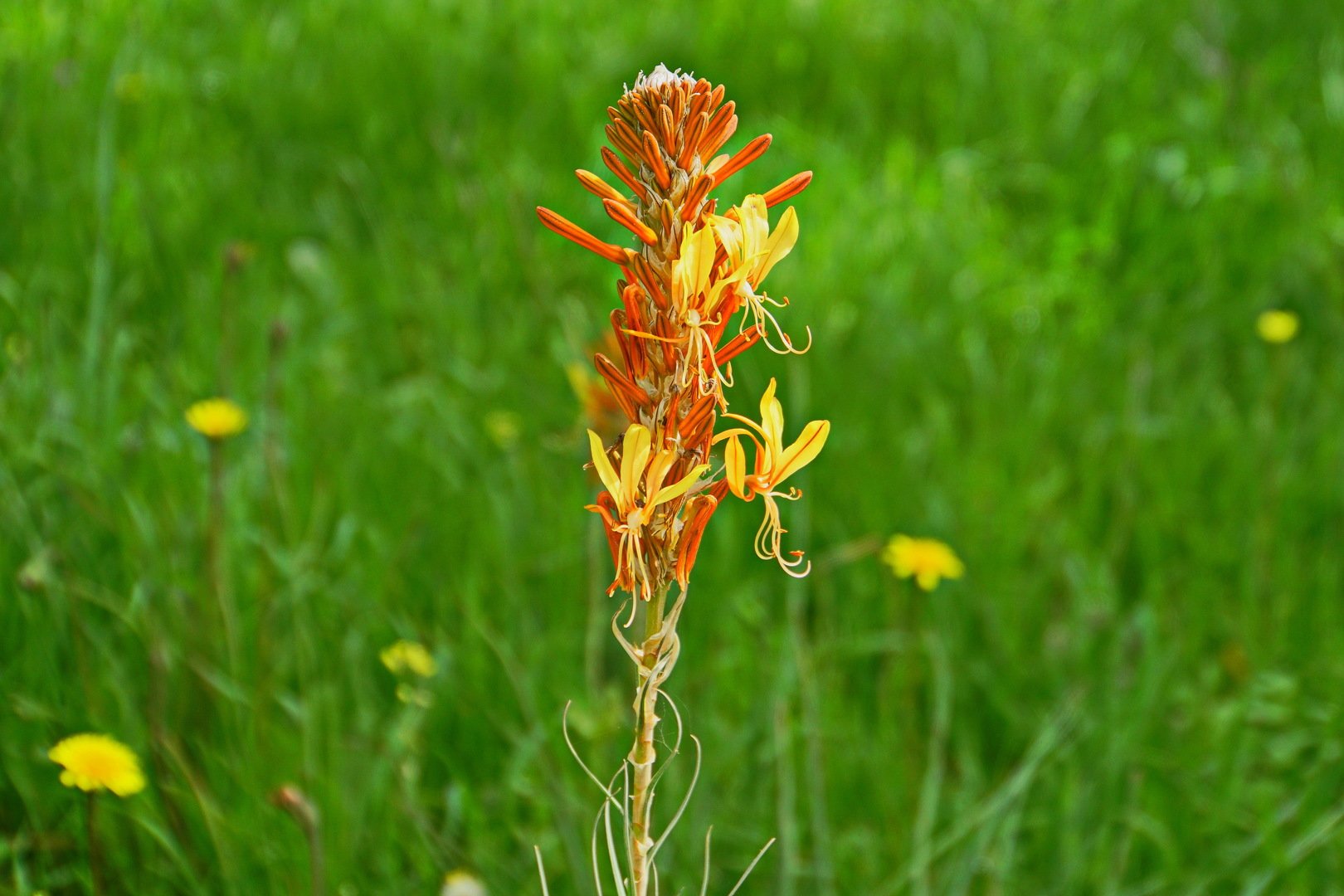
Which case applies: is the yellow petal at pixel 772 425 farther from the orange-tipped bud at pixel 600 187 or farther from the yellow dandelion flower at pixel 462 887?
the yellow dandelion flower at pixel 462 887

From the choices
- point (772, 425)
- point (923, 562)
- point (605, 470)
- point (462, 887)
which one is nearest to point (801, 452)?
point (772, 425)

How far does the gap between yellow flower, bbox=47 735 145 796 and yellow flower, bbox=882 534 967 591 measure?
1.14m

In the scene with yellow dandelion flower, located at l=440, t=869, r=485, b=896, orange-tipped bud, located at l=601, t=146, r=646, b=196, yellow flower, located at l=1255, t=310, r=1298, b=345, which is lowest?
yellow dandelion flower, located at l=440, t=869, r=485, b=896

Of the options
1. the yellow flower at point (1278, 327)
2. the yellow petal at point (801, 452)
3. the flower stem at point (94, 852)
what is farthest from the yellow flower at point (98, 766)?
the yellow flower at point (1278, 327)

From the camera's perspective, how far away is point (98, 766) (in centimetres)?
141

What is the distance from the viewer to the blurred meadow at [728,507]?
169cm

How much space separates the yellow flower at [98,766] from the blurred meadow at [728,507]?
81 mm

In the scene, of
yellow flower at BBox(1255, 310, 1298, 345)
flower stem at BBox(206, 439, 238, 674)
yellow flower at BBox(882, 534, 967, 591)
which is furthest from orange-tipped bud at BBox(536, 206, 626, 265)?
yellow flower at BBox(1255, 310, 1298, 345)

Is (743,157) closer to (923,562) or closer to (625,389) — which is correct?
(625,389)

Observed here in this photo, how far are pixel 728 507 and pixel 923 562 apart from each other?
18.2 inches

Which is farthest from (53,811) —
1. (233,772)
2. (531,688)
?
(531,688)

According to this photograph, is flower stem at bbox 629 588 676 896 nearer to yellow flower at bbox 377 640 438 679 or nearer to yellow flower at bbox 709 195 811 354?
yellow flower at bbox 709 195 811 354

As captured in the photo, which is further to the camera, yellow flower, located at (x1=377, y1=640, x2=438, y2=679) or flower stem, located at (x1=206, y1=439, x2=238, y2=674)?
yellow flower, located at (x1=377, y1=640, x2=438, y2=679)

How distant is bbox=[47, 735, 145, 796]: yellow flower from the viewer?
139 centimetres
